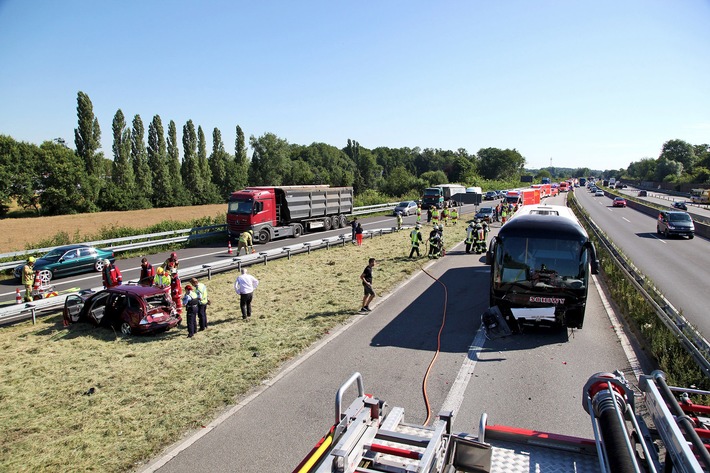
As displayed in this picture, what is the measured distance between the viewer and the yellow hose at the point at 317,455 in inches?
130

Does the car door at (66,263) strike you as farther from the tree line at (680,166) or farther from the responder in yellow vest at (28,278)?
the tree line at (680,166)

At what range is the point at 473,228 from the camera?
22703mm

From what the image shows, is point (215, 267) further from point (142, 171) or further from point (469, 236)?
point (142, 171)

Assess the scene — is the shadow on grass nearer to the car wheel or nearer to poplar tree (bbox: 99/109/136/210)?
the car wheel

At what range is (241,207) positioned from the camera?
27438mm

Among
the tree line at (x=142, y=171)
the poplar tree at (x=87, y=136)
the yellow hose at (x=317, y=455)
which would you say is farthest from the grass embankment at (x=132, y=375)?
the poplar tree at (x=87, y=136)

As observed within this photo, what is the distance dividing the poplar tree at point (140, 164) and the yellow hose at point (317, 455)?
2888 inches

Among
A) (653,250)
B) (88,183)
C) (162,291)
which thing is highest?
(88,183)

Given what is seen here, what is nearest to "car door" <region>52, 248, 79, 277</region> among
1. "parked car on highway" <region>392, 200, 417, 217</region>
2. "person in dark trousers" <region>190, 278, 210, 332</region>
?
"person in dark trousers" <region>190, 278, 210, 332</region>

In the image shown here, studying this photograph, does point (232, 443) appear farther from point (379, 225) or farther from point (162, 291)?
point (379, 225)

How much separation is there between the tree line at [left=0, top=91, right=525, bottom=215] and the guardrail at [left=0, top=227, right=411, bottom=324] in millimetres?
40457

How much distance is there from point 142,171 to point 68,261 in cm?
5659

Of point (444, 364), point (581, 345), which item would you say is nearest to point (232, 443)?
point (444, 364)

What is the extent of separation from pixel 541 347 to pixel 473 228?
13121 mm
